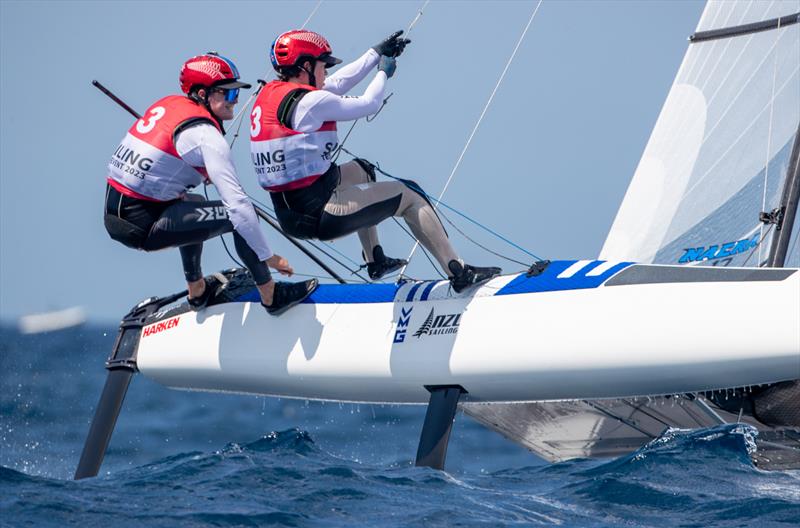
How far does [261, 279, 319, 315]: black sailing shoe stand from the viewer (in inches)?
246

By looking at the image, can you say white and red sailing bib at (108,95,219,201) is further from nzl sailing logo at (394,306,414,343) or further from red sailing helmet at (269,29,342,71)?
nzl sailing logo at (394,306,414,343)

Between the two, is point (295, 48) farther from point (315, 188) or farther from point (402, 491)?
point (402, 491)

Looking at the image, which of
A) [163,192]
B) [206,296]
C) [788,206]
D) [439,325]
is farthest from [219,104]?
[788,206]

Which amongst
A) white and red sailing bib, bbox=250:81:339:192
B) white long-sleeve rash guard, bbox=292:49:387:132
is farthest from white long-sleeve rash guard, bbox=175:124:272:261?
white long-sleeve rash guard, bbox=292:49:387:132

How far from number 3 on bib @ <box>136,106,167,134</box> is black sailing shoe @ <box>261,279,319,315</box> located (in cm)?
101

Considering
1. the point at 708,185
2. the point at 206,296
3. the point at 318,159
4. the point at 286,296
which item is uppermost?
the point at 708,185

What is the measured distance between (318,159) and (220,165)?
42cm

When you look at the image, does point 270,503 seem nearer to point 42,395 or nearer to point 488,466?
point 488,466

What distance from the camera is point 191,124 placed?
5.61 m

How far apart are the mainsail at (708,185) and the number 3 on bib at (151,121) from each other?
2.12m

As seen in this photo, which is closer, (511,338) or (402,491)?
(402,491)

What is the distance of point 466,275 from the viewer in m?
5.82

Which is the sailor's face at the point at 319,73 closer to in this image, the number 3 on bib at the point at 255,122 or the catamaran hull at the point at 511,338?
the number 3 on bib at the point at 255,122

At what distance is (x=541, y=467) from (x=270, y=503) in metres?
1.95
